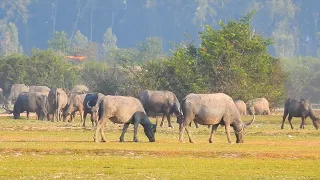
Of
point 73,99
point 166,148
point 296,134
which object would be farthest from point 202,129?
point 166,148

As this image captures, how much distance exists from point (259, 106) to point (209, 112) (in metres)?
42.9

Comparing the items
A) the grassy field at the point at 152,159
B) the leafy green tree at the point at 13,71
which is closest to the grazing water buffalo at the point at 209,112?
the grassy field at the point at 152,159

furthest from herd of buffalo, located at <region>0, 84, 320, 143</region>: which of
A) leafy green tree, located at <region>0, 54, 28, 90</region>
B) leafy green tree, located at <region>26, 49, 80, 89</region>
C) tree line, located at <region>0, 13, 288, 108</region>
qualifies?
leafy green tree, located at <region>26, 49, 80, 89</region>

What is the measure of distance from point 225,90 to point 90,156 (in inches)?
1868

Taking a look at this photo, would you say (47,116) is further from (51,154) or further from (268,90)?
(51,154)

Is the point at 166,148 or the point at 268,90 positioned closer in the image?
the point at 166,148

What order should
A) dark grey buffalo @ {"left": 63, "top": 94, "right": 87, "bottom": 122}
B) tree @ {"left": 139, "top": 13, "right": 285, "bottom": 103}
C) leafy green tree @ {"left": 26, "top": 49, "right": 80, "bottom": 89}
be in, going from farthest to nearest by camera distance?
1. leafy green tree @ {"left": 26, "top": 49, "right": 80, "bottom": 89}
2. tree @ {"left": 139, "top": 13, "right": 285, "bottom": 103}
3. dark grey buffalo @ {"left": 63, "top": 94, "right": 87, "bottom": 122}

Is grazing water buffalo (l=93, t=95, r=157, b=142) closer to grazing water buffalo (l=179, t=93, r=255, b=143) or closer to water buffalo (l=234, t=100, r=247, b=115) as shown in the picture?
grazing water buffalo (l=179, t=93, r=255, b=143)

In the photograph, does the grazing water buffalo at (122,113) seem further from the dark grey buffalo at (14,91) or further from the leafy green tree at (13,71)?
the leafy green tree at (13,71)

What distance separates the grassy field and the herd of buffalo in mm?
1303

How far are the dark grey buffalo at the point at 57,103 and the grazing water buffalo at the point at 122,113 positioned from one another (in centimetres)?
2664

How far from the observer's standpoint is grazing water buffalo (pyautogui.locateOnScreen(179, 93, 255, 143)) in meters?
46.4

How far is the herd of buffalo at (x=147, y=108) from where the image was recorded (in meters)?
46.4

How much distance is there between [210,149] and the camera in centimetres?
4116
